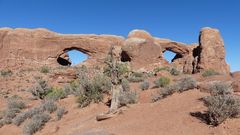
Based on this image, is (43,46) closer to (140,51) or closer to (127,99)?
(140,51)

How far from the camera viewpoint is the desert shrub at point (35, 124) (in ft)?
35.4

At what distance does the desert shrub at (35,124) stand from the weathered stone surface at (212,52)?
14.8 m

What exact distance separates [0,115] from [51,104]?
2.89 metres

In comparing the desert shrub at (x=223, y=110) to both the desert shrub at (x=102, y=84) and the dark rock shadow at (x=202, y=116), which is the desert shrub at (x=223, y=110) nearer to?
the dark rock shadow at (x=202, y=116)

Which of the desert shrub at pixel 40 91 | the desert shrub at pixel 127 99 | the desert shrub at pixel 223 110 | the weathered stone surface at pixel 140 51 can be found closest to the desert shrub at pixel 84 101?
the desert shrub at pixel 127 99

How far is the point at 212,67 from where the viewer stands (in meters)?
23.5

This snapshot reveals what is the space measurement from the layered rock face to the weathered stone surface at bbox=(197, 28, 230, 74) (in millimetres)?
6188

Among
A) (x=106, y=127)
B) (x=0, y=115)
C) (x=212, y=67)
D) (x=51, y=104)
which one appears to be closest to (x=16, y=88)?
(x=0, y=115)

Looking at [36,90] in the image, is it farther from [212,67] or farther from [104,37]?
[104,37]

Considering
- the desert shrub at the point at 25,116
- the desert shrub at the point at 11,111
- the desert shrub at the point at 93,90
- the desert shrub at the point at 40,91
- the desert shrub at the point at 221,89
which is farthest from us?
the desert shrub at the point at 40,91

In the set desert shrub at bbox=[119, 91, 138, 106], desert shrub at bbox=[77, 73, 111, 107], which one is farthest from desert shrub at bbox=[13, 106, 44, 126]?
desert shrub at bbox=[119, 91, 138, 106]

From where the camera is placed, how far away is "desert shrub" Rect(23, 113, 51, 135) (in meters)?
10.8

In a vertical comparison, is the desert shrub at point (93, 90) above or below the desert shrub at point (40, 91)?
above

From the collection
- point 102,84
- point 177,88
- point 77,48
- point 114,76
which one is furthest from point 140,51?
point 114,76
